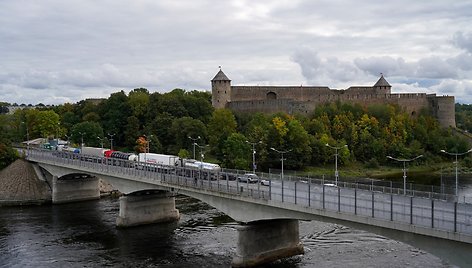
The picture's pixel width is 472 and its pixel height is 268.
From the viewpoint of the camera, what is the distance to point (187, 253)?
4366 cm

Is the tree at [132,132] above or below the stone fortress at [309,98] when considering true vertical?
below

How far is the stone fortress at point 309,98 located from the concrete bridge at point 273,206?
6383 centimetres

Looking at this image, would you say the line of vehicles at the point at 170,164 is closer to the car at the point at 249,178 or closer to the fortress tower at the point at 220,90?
the car at the point at 249,178

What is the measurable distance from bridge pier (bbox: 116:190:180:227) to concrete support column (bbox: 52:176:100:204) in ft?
63.8

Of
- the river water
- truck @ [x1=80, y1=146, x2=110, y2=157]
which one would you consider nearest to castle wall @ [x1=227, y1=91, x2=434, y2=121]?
truck @ [x1=80, y1=146, x2=110, y2=157]

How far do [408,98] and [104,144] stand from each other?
73904mm

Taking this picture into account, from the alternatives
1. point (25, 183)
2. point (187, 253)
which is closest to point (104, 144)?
point (25, 183)

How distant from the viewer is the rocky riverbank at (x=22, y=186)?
71.0m

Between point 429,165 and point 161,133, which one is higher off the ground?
point 161,133

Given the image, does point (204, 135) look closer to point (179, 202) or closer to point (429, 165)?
point (179, 202)

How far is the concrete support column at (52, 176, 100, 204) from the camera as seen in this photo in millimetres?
71500

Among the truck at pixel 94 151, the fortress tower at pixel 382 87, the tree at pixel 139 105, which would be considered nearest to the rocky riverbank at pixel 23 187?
the truck at pixel 94 151

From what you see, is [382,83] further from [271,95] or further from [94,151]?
[94,151]

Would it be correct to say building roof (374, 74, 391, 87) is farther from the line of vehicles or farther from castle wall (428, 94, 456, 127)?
the line of vehicles
